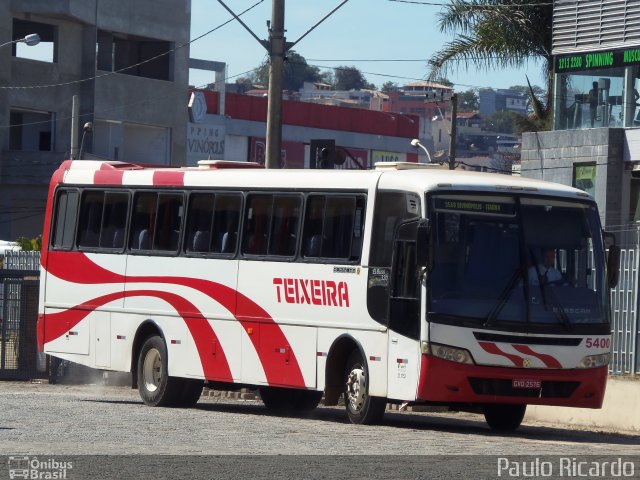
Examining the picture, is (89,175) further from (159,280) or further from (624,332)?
(624,332)

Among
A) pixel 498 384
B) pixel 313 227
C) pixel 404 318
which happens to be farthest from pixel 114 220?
pixel 498 384

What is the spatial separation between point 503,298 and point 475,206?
1086 mm

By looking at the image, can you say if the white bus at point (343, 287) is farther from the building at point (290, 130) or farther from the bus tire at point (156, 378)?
the building at point (290, 130)

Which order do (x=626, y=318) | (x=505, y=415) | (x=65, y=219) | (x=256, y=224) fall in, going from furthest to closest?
(x=65, y=219) < (x=626, y=318) < (x=256, y=224) < (x=505, y=415)

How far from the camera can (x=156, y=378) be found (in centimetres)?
2094

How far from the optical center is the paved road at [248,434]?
537 inches

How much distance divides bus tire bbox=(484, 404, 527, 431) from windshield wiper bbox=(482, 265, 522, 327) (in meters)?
1.89

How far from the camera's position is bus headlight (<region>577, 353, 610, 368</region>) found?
1698 centimetres

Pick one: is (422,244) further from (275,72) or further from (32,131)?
(32,131)

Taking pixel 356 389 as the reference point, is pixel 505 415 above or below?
below

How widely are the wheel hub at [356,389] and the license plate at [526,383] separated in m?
1.75

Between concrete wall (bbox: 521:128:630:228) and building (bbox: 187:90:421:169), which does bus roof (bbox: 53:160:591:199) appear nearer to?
concrete wall (bbox: 521:128:630:228)

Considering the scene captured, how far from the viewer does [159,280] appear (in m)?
20.8

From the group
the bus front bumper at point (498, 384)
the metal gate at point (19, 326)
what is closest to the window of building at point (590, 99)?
the metal gate at point (19, 326)
